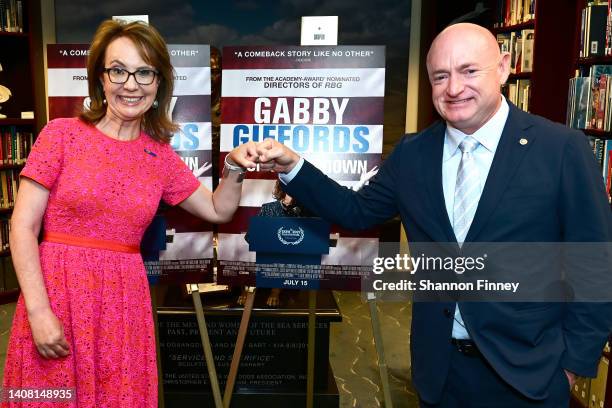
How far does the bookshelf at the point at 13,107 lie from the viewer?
5145mm

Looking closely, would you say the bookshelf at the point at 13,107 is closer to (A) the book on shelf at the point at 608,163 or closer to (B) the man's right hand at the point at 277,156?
(B) the man's right hand at the point at 277,156

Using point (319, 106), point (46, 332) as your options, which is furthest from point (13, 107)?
point (46, 332)

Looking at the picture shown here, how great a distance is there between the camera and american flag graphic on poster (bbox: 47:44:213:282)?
2613mm

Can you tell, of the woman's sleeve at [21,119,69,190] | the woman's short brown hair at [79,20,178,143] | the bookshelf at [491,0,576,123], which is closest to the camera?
the woman's sleeve at [21,119,69,190]

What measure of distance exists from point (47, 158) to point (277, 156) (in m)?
0.72

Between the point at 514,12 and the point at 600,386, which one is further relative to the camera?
the point at 514,12

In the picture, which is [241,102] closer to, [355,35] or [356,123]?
[356,123]

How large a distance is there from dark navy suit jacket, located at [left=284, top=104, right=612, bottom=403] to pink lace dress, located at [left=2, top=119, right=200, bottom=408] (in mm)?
920

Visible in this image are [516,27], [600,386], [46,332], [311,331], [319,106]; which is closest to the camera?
[46,332]

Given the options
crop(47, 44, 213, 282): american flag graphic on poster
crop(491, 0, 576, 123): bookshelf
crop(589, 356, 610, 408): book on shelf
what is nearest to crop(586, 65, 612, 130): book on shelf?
crop(491, 0, 576, 123): bookshelf

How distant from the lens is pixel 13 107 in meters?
5.25

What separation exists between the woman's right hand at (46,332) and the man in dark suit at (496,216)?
43.2 inches

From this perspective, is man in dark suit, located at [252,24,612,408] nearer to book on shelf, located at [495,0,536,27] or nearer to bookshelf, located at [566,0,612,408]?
bookshelf, located at [566,0,612,408]

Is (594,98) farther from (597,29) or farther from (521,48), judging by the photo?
(521,48)
